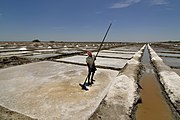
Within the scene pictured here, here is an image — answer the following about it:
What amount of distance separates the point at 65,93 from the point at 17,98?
161 cm

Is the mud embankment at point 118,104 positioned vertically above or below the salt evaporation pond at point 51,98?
above

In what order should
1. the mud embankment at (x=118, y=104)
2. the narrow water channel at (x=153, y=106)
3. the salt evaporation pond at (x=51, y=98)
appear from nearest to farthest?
the mud embankment at (x=118, y=104)
the salt evaporation pond at (x=51, y=98)
the narrow water channel at (x=153, y=106)

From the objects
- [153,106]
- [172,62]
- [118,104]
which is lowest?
[153,106]

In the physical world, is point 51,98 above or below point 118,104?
below

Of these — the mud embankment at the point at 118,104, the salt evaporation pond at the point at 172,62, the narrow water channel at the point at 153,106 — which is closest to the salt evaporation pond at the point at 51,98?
the mud embankment at the point at 118,104

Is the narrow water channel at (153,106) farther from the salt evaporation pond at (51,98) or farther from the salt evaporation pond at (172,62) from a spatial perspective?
the salt evaporation pond at (172,62)

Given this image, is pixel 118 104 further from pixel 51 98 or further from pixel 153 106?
pixel 51 98

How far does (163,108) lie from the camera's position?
4.95m

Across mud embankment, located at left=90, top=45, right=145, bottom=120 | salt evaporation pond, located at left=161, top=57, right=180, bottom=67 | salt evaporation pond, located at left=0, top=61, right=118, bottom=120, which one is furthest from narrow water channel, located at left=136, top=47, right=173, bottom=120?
salt evaporation pond, located at left=161, top=57, right=180, bottom=67

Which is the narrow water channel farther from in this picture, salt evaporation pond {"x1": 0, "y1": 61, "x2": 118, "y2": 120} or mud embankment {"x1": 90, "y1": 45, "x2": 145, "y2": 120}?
salt evaporation pond {"x1": 0, "y1": 61, "x2": 118, "y2": 120}

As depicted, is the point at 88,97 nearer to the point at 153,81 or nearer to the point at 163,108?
the point at 163,108

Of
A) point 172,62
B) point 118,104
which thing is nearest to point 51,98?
point 118,104

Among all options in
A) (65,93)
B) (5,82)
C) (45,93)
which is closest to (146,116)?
(65,93)

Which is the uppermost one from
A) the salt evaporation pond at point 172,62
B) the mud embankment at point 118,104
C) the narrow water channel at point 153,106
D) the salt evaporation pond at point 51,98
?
the mud embankment at point 118,104
